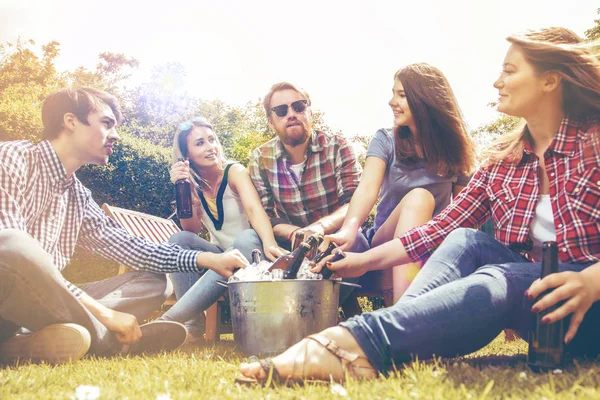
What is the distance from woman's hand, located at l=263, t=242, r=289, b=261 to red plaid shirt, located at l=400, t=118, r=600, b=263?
803 millimetres

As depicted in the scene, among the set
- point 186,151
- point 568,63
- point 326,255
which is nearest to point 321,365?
point 326,255

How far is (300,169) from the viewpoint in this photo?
3.78m

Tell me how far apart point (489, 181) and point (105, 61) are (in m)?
22.9

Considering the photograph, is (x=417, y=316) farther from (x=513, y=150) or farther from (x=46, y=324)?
(x=46, y=324)

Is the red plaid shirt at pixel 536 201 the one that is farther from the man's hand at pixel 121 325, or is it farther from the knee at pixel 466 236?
the man's hand at pixel 121 325

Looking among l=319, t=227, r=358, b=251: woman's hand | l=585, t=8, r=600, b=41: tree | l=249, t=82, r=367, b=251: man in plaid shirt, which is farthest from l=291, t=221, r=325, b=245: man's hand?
l=585, t=8, r=600, b=41: tree

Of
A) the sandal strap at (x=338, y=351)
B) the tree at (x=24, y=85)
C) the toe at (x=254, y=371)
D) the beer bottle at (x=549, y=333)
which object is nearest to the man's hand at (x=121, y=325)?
the toe at (x=254, y=371)

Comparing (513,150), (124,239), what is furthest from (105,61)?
(513,150)

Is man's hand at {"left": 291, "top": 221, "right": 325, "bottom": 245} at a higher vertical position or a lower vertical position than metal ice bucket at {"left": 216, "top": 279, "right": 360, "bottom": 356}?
higher

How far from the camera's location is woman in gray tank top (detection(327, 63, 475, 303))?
3281 millimetres

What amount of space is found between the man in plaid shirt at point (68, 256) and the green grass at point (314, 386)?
30cm

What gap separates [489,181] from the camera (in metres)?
2.42

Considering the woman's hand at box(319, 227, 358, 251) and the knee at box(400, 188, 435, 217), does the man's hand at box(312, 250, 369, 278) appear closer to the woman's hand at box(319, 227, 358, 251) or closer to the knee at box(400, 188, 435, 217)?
the woman's hand at box(319, 227, 358, 251)

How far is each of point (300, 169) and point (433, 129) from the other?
0.95m
